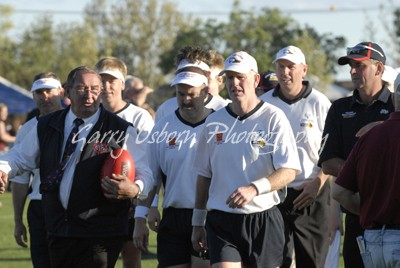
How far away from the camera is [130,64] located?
8381 cm

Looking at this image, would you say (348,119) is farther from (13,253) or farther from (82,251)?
(13,253)

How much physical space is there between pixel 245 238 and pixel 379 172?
1.83m

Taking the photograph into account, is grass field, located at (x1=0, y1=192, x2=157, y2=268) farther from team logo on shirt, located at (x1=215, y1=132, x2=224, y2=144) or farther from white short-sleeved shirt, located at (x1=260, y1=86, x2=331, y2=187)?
team logo on shirt, located at (x1=215, y1=132, x2=224, y2=144)

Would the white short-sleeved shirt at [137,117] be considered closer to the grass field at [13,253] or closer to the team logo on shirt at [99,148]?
the team logo on shirt at [99,148]

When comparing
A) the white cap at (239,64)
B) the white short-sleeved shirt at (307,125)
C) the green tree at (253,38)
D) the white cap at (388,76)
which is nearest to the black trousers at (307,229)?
the white short-sleeved shirt at (307,125)

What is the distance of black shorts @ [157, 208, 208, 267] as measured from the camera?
8828 mm

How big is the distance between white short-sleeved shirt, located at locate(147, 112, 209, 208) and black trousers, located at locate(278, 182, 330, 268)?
130 cm

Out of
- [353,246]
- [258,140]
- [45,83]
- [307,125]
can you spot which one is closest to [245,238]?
[258,140]

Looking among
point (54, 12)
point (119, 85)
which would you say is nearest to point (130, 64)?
point (54, 12)

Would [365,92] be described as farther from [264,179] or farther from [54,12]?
[54,12]

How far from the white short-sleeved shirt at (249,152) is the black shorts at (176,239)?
2.60ft

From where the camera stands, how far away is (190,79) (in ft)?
28.8

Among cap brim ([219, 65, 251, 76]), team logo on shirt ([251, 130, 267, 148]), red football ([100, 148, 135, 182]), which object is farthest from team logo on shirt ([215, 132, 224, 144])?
red football ([100, 148, 135, 182])

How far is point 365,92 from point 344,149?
53 centimetres
